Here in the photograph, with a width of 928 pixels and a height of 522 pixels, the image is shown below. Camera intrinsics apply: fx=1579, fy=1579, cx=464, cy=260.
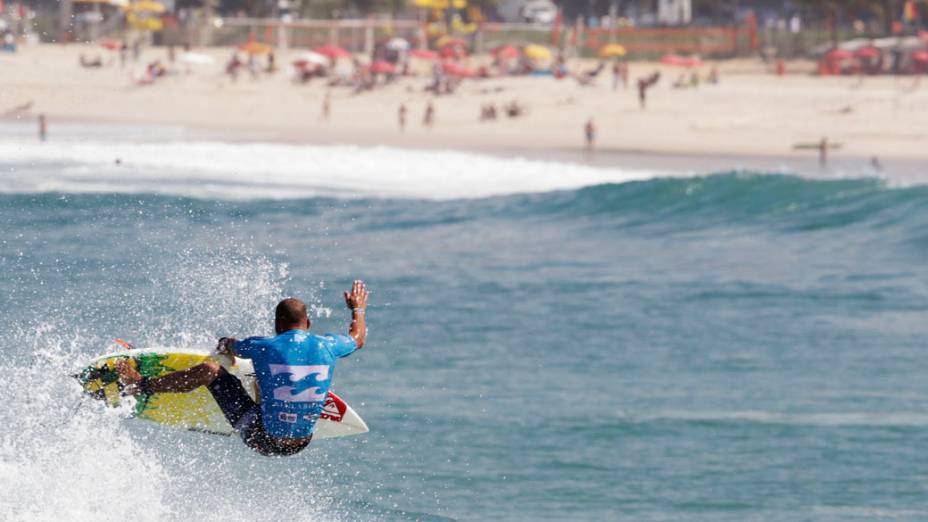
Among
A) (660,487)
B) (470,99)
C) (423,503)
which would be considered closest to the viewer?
(423,503)

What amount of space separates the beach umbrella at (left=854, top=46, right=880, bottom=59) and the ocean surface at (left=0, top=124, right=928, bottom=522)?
3209cm

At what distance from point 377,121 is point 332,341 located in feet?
174

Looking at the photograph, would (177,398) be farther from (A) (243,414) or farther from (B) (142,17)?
(B) (142,17)

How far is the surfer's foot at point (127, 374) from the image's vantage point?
11.3m

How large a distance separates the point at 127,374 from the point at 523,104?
54448 millimetres

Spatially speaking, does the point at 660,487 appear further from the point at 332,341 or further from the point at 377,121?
the point at 377,121

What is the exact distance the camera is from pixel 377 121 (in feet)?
207

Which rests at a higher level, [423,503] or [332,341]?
[332,341]

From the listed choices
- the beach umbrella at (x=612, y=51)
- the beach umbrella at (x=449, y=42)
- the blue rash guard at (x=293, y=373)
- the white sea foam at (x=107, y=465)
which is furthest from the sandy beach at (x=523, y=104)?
the blue rash guard at (x=293, y=373)

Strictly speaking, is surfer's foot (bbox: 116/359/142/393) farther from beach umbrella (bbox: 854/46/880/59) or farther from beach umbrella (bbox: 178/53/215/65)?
beach umbrella (bbox: 854/46/880/59)

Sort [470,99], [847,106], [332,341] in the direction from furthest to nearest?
1. [470,99]
2. [847,106]
3. [332,341]

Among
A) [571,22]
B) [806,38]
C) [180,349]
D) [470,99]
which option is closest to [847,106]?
[470,99]

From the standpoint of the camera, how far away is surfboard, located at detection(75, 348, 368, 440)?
11.3 metres

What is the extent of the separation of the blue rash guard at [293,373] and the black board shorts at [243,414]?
0.33 feet
